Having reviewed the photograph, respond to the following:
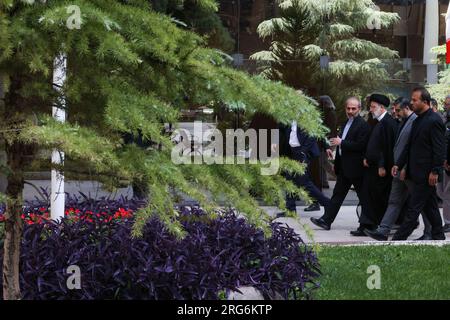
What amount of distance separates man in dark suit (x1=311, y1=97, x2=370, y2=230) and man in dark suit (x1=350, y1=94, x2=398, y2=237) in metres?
0.13

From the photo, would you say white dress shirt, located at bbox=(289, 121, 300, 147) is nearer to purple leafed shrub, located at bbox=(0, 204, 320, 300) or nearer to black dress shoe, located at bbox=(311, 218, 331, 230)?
black dress shoe, located at bbox=(311, 218, 331, 230)

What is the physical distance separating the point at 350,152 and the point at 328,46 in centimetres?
453

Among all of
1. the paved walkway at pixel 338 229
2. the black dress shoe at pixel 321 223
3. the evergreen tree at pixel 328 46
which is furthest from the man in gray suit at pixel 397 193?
the evergreen tree at pixel 328 46

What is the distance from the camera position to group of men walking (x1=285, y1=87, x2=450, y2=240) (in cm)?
1029

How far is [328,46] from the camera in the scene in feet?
51.4

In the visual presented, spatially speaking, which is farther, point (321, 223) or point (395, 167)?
point (321, 223)

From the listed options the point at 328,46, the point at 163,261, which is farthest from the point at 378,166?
the point at 163,261

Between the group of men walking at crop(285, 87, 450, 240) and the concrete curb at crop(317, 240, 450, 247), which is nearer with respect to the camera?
the concrete curb at crop(317, 240, 450, 247)

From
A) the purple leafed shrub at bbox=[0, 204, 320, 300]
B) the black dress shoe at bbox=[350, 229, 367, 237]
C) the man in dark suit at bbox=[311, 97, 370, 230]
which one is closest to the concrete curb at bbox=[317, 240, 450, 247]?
the black dress shoe at bbox=[350, 229, 367, 237]

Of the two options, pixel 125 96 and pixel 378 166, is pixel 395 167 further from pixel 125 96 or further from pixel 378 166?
pixel 125 96

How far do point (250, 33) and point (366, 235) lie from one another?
17.1 ft

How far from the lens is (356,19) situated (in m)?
15.7

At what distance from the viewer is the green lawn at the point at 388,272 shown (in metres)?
7.35
